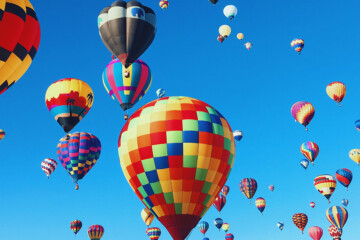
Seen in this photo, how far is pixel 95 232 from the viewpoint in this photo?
39906mm

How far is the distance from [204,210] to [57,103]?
1009 cm

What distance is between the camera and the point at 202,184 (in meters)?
18.2

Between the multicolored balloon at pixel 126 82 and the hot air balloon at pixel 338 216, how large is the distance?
23.5 metres

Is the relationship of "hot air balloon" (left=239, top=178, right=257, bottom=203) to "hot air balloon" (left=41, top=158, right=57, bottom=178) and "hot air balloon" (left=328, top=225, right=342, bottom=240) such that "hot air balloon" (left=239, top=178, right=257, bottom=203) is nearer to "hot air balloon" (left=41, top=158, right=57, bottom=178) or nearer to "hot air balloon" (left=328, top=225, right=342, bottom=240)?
"hot air balloon" (left=328, top=225, right=342, bottom=240)

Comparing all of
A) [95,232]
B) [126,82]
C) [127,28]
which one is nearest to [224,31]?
[126,82]

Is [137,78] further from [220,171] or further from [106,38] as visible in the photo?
[220,171]

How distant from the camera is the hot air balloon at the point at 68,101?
2377 cm

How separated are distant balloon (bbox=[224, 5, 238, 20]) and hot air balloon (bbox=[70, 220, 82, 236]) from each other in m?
22.5

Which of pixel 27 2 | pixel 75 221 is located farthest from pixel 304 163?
pixel 27 2

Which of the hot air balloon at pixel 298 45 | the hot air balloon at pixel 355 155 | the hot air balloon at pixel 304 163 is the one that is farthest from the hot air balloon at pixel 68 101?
the hot air balloon at pixel 355 155

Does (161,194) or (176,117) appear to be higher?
(176,117)

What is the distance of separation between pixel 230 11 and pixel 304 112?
36.6 feet

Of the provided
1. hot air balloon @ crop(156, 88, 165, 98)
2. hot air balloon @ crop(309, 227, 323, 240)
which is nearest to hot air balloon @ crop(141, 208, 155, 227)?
hot air balloon @ crop(156, 88, 165, 98)

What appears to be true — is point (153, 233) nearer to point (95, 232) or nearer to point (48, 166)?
point (95, 232)
